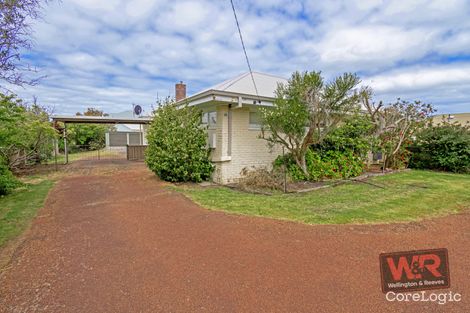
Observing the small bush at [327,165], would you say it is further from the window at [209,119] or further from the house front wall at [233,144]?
the window at [209,119]

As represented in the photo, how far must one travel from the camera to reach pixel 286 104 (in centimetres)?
720

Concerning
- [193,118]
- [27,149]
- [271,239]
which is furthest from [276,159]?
[27,149]

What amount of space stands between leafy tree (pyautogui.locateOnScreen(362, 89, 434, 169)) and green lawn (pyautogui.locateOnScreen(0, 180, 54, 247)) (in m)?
11.6

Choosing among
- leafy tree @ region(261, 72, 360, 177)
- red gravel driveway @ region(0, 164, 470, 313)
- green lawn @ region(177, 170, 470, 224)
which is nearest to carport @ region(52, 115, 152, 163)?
leafy tree @ region(261, 72, 360, 177)

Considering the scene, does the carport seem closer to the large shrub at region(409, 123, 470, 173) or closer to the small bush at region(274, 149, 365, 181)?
the small bush at region(274, 149, 365, 181)

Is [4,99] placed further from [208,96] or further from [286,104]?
[286,104]

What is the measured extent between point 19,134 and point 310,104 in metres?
11.7

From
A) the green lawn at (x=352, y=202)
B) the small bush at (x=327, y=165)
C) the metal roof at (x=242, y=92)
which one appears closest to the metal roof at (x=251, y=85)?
the metal roof at (x=242, y=92)

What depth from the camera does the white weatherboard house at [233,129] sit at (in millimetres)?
7867

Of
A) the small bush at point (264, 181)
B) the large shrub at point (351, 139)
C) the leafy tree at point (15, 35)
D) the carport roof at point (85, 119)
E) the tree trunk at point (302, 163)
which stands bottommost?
the small bush at point (264, 181)

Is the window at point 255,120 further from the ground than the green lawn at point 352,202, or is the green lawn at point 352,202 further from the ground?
the window at point 255,120

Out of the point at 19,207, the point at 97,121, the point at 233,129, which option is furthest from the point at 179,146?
the point at 97,121

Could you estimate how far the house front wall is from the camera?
8.21 meters

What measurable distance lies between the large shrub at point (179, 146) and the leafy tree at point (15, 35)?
387cm
